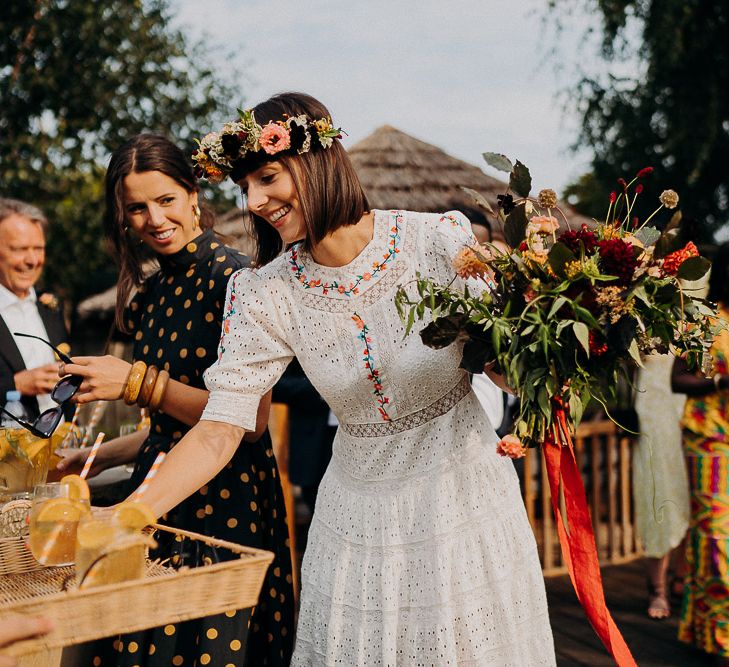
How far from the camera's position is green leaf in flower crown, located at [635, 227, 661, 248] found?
7.13 ft

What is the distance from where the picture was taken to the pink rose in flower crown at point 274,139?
2184 mm

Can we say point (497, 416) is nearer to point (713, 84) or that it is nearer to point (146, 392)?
point (146, 392)

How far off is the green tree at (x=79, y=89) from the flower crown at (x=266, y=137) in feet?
33.5

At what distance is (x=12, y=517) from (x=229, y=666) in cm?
87

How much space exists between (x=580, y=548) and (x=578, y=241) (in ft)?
2.59

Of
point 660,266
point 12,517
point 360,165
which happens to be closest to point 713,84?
point 360,165

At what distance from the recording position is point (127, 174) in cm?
279

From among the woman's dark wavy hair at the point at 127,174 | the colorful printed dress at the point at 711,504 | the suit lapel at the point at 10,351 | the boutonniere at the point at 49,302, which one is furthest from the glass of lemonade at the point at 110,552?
the colorful printed dress at the point at 711,504

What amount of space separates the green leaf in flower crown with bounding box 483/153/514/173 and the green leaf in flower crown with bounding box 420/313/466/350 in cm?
41

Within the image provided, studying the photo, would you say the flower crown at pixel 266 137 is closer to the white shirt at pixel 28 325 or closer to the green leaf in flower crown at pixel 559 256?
the green leaf in flower crown at pixel 559 256

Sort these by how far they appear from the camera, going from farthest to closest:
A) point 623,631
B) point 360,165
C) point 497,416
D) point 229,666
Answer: point 360,165, point 623,631, point 497,416, point 229,666

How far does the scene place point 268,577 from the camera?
2762mm

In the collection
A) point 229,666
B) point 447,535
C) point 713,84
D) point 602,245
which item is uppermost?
point 713,84

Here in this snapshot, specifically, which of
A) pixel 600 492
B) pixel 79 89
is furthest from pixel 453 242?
pixel 79 89
